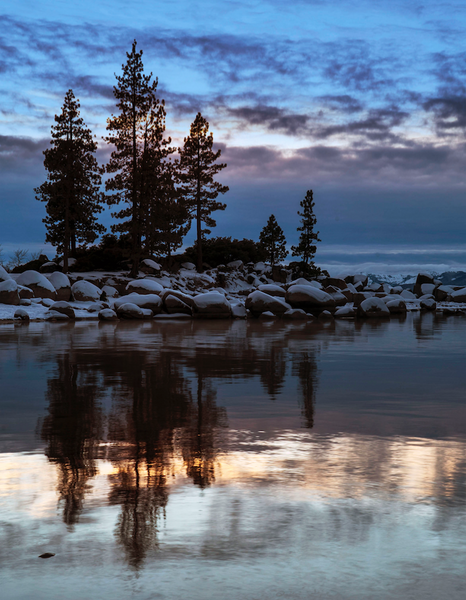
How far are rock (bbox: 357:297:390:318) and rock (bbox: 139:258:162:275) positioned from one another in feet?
61.8

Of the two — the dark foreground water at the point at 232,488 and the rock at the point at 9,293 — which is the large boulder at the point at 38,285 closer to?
the rock at the point at 9,293

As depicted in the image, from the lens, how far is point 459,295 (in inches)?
2253

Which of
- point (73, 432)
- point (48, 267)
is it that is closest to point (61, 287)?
point (48, 267)

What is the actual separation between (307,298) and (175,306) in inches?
285

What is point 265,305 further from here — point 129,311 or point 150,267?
point 150,267

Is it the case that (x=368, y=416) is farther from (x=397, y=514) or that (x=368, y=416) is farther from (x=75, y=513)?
(x=75, y=513)

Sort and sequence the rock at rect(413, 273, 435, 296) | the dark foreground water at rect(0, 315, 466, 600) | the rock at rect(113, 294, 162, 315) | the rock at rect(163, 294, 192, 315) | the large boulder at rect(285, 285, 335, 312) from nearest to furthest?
the dark foreground water at rect(0, 315, 466, 600) < the rock at rect(113, 294, 162, 315) < the rock at rect(163, 294, 192, 315) < the large boulder at rect(285, 285, 335, 312) < the rock at rect(413, 273, 435, 296)

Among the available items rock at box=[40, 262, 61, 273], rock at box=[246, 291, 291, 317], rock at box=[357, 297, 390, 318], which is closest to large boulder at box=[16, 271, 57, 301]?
rock at box=[246, 291, 291, 317]

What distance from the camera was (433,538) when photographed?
3.39 m

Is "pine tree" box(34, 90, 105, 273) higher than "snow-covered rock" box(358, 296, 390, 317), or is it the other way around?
"pine tree" box(34, 90, 105, 273)

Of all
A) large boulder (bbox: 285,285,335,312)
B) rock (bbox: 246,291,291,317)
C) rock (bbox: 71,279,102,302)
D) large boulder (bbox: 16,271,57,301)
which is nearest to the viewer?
rock (bbox: 246,291,291,317)

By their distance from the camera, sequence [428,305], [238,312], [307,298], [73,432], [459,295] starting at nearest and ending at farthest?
[73,432] < [238,312] < [307,298] < [428,305] < [459,295]

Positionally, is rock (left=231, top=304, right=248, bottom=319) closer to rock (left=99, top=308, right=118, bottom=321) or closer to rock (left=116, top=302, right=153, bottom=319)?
rock (left=116, top=302, right=153, bottom=319)

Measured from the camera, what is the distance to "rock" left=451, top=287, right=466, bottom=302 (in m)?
56.9
